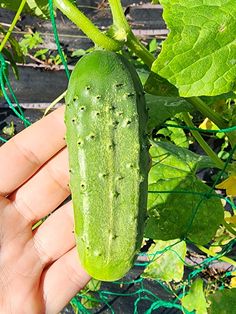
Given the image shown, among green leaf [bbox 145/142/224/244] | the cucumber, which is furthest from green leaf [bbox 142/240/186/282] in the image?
the cucumber

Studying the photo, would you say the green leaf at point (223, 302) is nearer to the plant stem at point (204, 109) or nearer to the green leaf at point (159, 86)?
the plant stem at point (204, 109)

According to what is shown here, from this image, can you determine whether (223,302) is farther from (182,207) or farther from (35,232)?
(35,232)

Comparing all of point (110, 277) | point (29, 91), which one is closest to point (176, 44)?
point (110, 277)

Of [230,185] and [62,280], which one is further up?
[230,185]

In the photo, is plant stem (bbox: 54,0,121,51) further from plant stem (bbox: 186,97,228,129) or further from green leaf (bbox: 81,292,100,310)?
green leaf (bbox: 81,292,100,310)

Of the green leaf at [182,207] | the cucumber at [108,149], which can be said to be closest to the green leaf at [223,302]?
the green leaf at [182,207]

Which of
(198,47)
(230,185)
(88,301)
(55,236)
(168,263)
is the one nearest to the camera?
(198,47)

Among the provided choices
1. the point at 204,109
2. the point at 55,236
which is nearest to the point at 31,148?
the point at 55,236
